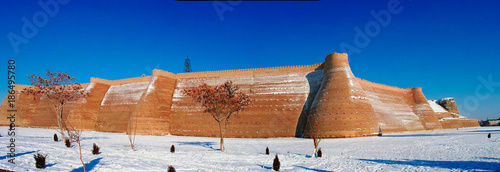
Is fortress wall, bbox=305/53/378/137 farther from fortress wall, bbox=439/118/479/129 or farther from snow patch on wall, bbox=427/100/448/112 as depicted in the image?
snow patch on wall, bbox=427/100/448/112

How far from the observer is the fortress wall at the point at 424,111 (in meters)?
43.9

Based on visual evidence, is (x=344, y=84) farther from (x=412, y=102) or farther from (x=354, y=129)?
(x=412, y=102)

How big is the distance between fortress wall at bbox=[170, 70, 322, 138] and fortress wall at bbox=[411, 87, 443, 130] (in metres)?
22.9

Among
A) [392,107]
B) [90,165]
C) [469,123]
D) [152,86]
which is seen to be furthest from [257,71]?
[469,123]

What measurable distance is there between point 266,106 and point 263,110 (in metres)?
0.74

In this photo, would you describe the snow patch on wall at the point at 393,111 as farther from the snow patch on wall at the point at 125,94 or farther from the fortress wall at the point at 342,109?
the snow patch on wall at the point at 125,94

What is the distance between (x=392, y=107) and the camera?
40812 millimetres

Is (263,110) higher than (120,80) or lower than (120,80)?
lower

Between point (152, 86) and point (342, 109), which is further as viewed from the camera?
point (152, 86)

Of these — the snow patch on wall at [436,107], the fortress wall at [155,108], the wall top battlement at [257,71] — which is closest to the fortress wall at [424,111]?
the snow patch on wall at [436,107]

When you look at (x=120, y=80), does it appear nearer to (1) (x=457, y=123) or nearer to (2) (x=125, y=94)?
(2) (x=125, y=94)

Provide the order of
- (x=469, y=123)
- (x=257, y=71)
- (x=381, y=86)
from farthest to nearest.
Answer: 1. (x=469, y=123)
2. (x=381, y=86)
3. (x=257, y=71)

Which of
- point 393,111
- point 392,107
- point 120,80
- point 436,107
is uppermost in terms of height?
point 120,80

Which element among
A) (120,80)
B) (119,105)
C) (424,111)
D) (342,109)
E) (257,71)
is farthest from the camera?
(120,80)
